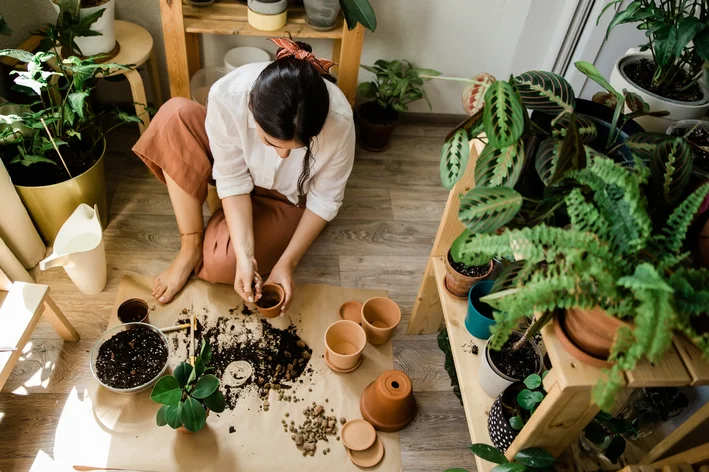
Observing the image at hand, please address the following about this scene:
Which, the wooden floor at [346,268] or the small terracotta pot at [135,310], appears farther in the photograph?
the small terracotta pot at [135,310]

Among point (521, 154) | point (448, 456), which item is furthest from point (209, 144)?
point (448, 456)

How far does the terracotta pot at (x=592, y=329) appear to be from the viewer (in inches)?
31.0

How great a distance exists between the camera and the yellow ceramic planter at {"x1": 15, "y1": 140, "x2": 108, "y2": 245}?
1.70 metres

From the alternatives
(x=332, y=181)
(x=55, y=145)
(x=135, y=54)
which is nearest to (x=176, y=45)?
(x=135, y=54)

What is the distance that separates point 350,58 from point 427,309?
96 centimetres

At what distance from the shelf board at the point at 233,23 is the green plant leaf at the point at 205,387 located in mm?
1172

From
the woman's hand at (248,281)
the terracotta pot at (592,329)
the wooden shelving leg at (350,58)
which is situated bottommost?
the woman's hand at (248,281)

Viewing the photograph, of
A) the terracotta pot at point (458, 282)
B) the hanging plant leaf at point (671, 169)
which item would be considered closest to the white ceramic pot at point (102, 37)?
the terracotta pot at point (458, 282)

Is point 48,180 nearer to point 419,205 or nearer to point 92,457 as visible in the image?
point 92,457

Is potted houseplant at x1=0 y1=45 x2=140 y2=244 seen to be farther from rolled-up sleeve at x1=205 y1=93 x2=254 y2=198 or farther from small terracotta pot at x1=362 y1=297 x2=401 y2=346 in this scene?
small terracotta pot at x1=362 y1=297 x2=401 y2=346

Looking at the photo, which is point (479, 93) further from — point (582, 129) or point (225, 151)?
point (225, 151)

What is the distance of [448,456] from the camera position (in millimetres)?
1544

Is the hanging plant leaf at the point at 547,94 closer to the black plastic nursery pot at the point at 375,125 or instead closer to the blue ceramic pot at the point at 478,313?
the blue ceramic pot at the point at 478,313

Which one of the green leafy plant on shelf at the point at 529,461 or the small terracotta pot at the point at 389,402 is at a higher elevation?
the green leafy plant on shelf at the point at 529,461
